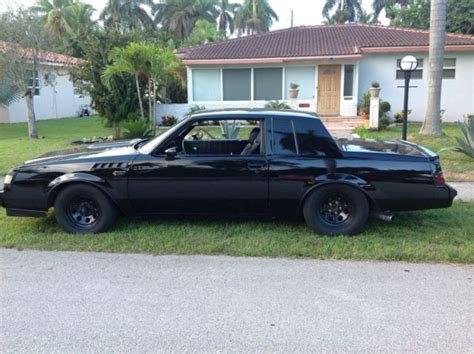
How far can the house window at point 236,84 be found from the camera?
68.0 feet

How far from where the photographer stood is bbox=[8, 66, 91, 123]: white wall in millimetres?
24633

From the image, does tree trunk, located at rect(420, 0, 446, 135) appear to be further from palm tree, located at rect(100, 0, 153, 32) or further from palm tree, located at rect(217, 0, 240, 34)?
palm tree, located at rect(217, 0, 240, 34)

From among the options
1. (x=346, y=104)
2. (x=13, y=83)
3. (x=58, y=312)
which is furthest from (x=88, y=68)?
(x=58, y=312)

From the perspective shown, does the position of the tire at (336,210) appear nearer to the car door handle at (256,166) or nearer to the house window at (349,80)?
the car door handle at (256,166)

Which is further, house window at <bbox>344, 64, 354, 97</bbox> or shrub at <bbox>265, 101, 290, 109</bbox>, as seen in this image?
house window at <bbox>344, 64, 354, 97</bbox>

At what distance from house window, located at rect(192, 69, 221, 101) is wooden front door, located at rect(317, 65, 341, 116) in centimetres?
470

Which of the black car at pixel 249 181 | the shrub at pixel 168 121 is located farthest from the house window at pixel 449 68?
the black car at pixel 249 181

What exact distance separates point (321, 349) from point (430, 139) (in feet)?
37.2

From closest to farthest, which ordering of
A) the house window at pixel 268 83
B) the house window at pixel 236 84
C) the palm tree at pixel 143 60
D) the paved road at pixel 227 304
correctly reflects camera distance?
1. the paved road at pixel 227 304
2. the palm tree at pixel 143 60
3. the house window at pixel 268 83
4. the house window at pixel 236 84

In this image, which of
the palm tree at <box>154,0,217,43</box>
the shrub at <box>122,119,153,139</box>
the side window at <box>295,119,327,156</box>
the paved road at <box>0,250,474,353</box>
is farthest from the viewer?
the palm tree at <box>154,0,217,43</box>

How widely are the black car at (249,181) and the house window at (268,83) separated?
1551 centimetres

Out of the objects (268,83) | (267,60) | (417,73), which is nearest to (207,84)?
(268,83)

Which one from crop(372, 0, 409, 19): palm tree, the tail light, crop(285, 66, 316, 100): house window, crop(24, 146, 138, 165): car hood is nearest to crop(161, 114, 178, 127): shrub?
crop(285, 66, 316, 100): house window

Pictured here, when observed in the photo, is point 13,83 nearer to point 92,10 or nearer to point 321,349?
point 321,349
